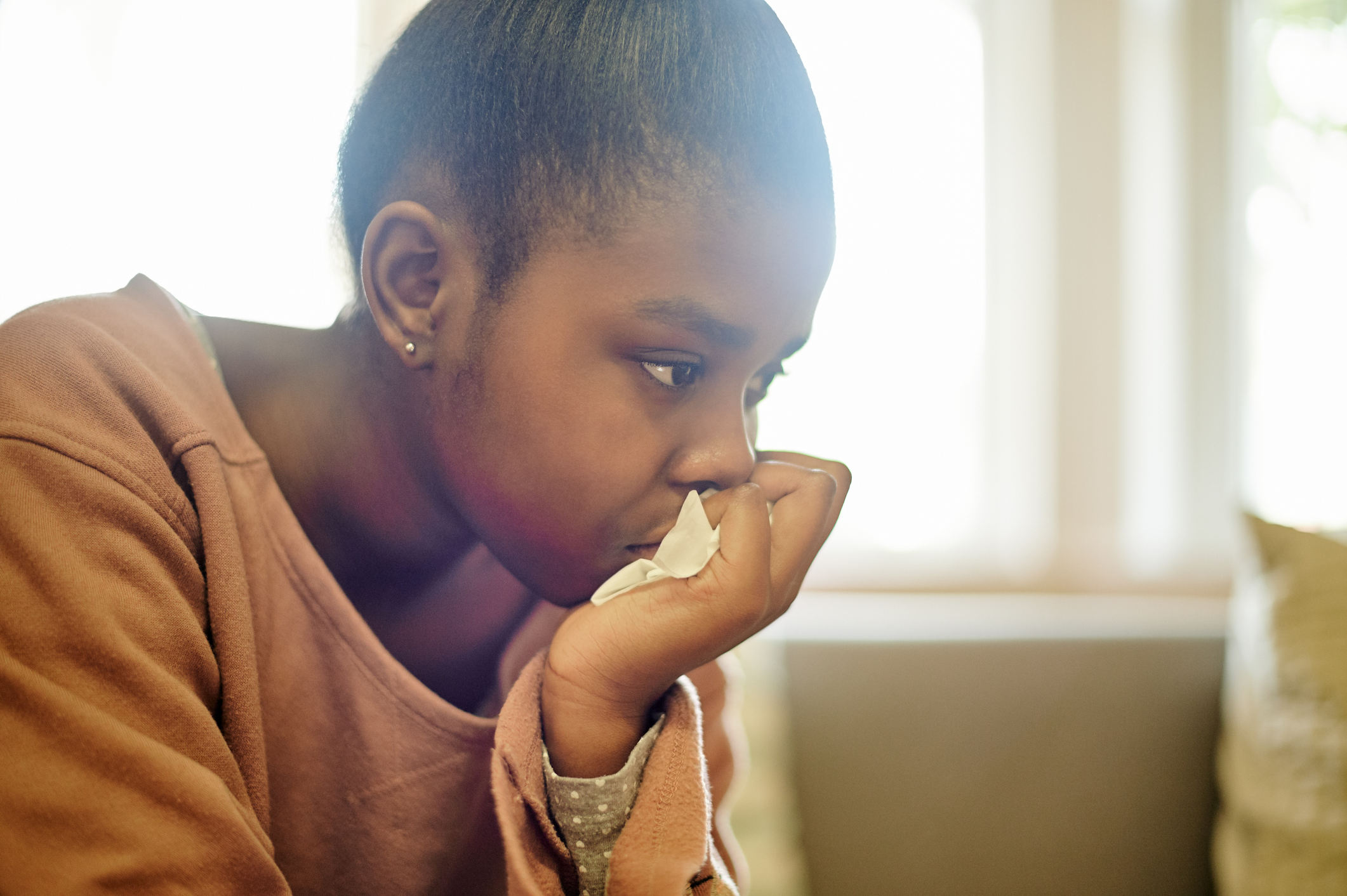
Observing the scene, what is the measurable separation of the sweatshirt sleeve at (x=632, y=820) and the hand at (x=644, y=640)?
2 centimetres

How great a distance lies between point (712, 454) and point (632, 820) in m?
0.29

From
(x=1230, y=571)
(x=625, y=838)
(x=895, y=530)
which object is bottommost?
(x=1230, y=571)

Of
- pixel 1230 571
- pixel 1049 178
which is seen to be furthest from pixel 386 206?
pixel 1230 571

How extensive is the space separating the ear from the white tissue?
0.24 meters

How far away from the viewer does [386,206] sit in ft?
2.43

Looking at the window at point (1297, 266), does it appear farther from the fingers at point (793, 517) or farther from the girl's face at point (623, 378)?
the girl's face at point (623, 378)

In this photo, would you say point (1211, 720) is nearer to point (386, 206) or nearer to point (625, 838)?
point (625, 838)

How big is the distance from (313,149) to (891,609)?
1.52 meters

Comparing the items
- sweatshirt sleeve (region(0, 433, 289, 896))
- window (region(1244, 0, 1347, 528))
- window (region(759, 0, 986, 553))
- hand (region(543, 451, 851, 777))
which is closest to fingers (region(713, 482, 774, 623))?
hand (region(543, 451, 851, 777))

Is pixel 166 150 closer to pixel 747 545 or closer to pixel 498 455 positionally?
pixel 498 455

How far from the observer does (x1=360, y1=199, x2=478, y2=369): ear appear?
73 cm

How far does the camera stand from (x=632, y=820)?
26.9 inches

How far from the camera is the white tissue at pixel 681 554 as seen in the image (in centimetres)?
72

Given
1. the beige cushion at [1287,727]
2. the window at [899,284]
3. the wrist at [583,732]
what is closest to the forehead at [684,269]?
the wrist at [583,732]
